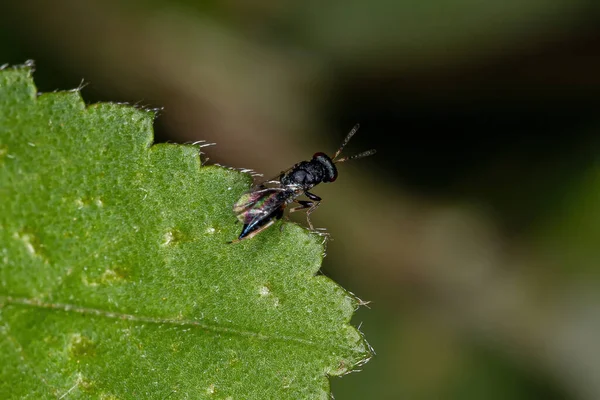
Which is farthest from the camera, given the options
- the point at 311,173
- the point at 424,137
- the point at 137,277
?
the point at 424,137

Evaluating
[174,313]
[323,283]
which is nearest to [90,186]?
[174,313]

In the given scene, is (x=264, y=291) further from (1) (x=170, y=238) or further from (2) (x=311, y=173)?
(2) (x=311, y=173)

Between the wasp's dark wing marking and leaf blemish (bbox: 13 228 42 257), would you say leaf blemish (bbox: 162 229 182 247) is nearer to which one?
the wasp's dark wing marking

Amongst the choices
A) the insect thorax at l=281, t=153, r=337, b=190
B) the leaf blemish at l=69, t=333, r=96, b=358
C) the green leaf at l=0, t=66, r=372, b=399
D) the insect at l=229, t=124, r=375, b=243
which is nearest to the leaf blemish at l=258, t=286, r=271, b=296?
the green leaf at l=0, t=66, r=372, b=399

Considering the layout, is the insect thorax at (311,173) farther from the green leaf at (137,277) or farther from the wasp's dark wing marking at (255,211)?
the green leaf at (137,277)

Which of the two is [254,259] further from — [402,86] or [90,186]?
[402,86]

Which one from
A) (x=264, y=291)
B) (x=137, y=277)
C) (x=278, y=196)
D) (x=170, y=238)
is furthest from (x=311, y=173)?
(x=137, y=277)
